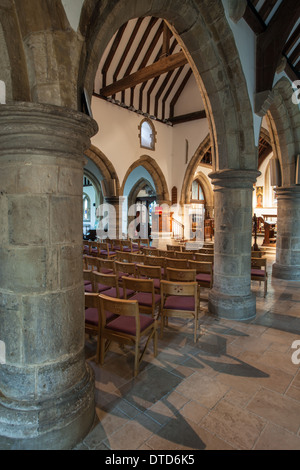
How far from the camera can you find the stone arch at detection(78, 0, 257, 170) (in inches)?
136

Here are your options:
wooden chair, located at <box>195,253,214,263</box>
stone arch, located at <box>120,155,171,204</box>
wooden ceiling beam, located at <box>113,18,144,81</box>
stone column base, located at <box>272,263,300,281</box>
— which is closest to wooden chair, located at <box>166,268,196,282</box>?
→ wooden chair, located at <box>195,253,214,263</box>

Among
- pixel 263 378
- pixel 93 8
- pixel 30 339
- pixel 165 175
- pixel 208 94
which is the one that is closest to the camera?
pixel 30 339

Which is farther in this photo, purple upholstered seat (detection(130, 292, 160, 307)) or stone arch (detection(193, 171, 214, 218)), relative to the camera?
stone arch (detection(193, 171, 214, 218))

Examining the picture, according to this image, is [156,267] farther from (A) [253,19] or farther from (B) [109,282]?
(A) [253,19]

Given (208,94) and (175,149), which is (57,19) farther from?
(175,149)

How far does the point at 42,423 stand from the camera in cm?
168

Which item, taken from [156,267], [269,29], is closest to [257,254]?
[156,267]

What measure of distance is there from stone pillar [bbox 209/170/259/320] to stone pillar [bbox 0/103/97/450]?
2.66 metres

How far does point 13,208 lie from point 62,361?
3.41ft

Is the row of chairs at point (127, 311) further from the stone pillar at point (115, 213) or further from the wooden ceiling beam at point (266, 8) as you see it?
the stone pillar at point (115, 213)

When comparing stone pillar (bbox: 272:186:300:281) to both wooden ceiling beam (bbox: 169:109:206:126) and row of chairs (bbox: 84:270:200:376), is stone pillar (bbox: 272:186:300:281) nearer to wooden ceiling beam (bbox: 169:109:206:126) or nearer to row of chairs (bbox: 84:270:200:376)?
row of chairs (bbox: 84:270:200:376)

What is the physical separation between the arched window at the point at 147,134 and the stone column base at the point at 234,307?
10.1 meters

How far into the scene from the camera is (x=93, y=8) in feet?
6.22
